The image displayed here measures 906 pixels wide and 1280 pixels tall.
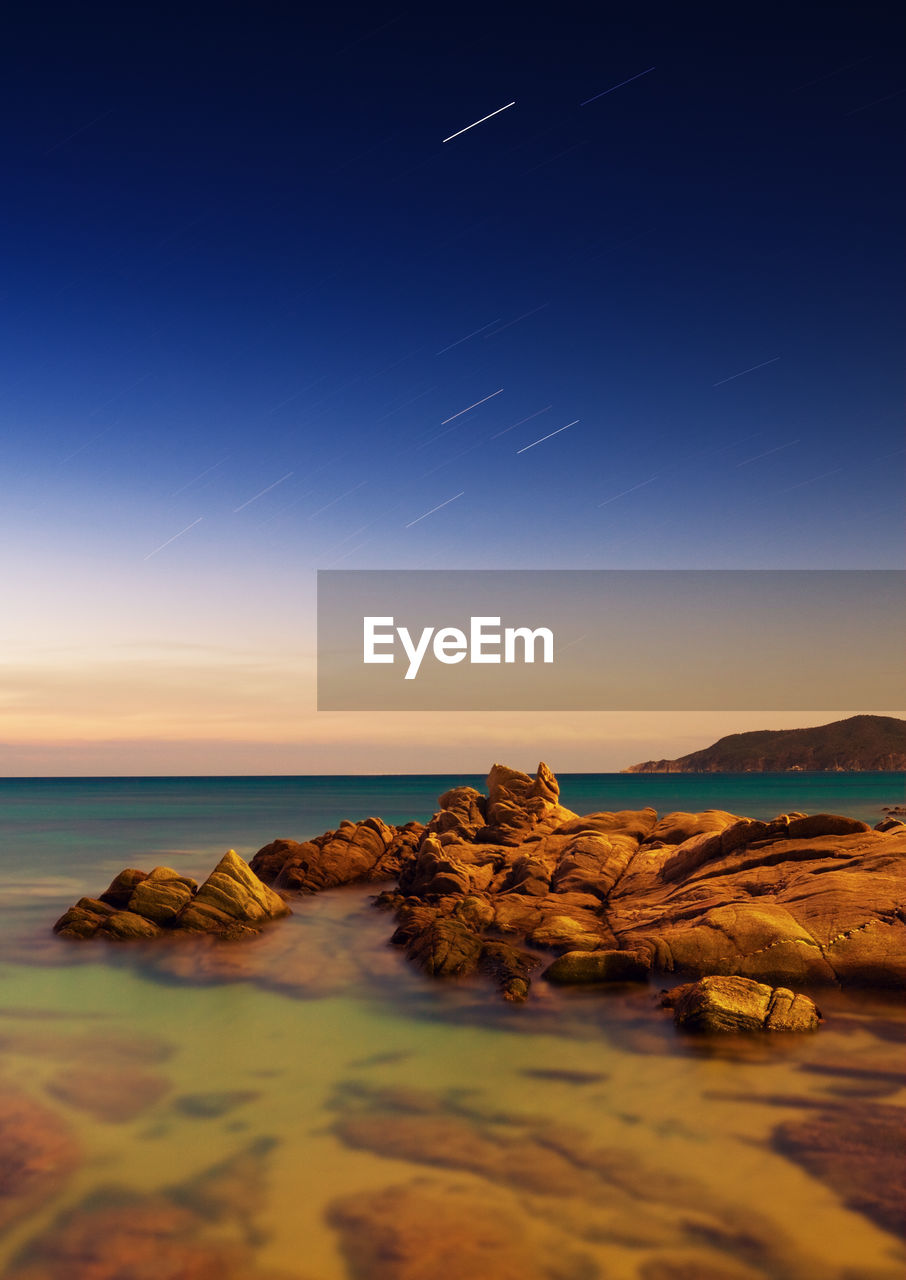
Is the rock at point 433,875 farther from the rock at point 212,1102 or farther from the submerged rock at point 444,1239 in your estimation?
the submerged rock at point 444,1239

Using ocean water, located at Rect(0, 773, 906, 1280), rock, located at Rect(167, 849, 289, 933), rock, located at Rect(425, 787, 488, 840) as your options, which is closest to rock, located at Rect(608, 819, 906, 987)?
ocean water, located at Rect(0, 773, 906, 1280)

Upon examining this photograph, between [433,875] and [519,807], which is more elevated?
[519,807]

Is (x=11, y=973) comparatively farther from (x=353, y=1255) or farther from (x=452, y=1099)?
(x=353, y=1255)

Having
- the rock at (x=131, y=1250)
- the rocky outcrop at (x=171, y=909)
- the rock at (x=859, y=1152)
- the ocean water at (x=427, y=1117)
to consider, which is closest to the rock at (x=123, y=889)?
the rocky outcrop at (x=171, y=909)

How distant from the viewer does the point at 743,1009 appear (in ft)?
49.7

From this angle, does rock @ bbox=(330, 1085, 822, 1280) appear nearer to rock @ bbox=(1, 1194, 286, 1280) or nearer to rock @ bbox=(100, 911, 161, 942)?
rock @ bbox=(1, 1194, 286, 1280)

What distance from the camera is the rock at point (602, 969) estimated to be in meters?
18.7

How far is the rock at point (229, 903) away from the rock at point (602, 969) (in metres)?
11.2

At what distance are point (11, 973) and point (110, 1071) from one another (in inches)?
336

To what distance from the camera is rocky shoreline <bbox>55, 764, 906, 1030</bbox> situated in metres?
17.5

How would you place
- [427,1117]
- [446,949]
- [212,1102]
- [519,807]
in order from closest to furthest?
[427,1117] → [212,1102] → [446,949] → [519,807]

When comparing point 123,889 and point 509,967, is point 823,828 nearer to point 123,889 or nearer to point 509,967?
point 509,967

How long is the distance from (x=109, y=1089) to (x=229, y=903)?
12126 millimetres

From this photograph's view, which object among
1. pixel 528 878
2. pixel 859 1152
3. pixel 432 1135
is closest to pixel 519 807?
pixel 528 878
